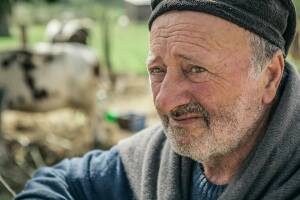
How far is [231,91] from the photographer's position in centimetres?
193

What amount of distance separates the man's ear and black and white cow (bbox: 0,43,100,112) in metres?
6.91

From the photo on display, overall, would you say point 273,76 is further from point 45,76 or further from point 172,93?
point 45,76

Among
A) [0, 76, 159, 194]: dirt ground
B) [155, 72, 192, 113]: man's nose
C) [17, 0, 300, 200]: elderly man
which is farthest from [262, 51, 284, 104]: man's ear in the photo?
[0, 76, 159, 194]: dirt ground

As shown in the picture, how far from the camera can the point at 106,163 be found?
7.96 ft

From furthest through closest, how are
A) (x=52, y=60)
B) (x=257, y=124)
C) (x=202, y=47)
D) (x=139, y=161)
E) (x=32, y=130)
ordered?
(x=32, y=130) < (x=52, y=60) < (x=139, y=161) < (x=257, y=124) < (x=202, y=47)

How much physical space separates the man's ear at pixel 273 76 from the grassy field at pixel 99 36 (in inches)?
294

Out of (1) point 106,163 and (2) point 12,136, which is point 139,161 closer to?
(1) point 106,163

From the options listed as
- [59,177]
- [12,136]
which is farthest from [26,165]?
[59,177]

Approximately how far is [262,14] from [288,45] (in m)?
0.22

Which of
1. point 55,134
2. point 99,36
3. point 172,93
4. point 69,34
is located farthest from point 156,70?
point 99,36

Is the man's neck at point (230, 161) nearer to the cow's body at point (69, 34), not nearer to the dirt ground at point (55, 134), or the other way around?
the dirt ground at point (55, 134)

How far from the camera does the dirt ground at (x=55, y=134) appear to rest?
7.45 meters

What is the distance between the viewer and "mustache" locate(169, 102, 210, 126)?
1.87m

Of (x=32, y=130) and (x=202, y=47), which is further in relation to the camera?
(x=32, y=130)
